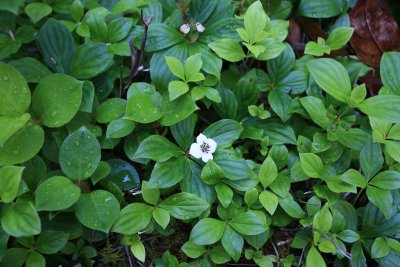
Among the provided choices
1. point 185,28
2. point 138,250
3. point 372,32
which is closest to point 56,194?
point 138,250

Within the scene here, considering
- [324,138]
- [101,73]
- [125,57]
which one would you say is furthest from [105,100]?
[324,138]

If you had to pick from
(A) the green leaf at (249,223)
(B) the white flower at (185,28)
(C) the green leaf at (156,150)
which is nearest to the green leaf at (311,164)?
(A) the green leaf at (249,223)

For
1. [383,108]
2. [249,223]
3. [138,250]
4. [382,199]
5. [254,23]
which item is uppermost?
[254,23]

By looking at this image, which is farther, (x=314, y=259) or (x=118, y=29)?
(x=118, y=29)

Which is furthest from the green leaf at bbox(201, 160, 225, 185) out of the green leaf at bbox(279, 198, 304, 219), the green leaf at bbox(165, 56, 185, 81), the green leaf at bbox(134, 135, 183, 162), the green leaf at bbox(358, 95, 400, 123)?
the green leaf at bbox(358, 95, 400, 123)

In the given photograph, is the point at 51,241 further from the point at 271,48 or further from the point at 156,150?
the point at 271,48

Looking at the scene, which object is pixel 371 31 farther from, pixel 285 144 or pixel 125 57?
pixel 125 57

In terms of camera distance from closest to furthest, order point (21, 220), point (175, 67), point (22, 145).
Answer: point (21, 220) < point (22, 145) < point (175, 67)
